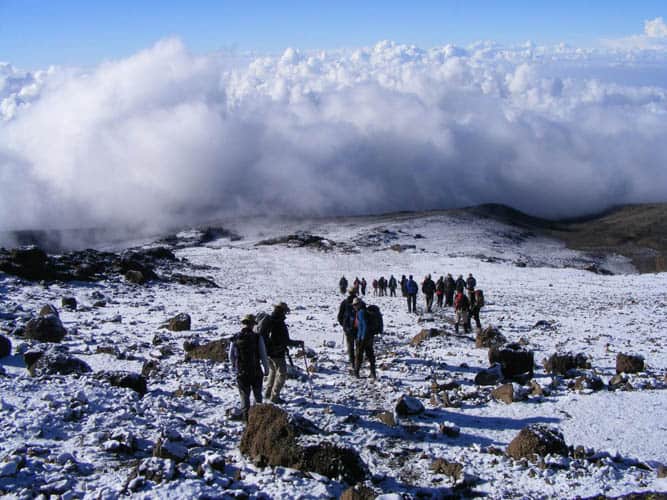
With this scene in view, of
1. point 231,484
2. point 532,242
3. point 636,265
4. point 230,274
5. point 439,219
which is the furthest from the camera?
point 439,219

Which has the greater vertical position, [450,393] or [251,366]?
[251,366]

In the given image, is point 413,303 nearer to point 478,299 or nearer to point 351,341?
point 478,299

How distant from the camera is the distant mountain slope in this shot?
108 m

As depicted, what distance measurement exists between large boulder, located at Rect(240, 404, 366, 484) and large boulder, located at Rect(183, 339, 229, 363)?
5.49 metres

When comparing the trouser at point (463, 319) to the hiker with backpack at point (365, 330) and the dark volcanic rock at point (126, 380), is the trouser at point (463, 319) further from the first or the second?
the dark volcanic rock at point (126, 380)

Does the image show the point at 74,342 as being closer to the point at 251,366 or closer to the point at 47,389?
the point at 47,389

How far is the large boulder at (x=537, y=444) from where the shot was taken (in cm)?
793

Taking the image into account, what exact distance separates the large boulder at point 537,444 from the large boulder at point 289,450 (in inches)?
93.5

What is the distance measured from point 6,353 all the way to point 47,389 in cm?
349

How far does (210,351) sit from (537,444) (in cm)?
851

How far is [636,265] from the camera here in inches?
3664

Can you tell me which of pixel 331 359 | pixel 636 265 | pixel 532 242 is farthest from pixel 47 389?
pixel 532 242

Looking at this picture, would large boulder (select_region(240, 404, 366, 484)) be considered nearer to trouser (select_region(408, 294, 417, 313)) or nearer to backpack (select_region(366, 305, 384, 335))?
backpack (select_region(366, 305, 384, 335))

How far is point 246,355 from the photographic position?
942 cm
